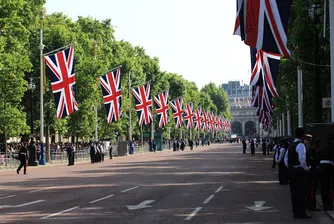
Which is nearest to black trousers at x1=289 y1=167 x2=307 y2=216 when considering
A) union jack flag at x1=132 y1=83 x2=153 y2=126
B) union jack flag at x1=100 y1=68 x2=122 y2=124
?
union jack flag at x1=100 y1=68 x2=122 y2=124

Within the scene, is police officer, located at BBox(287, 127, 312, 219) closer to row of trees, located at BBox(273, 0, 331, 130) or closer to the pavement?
the pavement

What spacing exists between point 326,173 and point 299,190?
161 centimetres

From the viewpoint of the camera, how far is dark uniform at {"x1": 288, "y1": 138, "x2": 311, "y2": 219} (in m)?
15.4

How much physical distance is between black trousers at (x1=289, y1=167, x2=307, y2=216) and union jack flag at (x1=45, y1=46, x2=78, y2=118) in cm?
3104

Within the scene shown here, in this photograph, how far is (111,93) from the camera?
55.8 m

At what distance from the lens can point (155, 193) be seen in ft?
75.2

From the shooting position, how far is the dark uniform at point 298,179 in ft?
50.6

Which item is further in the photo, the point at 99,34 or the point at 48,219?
the point at 99,34

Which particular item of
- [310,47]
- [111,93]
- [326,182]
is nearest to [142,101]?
[111,93]

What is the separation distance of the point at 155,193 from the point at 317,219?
8.39 m

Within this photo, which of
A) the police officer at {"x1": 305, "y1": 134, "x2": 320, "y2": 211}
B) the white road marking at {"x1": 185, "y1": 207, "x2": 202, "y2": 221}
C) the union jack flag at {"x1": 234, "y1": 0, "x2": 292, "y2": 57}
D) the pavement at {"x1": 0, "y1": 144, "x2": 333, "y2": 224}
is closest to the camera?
the pavement at {"x1": 0, "y1": 144, "x2": 333, "y2": 224}

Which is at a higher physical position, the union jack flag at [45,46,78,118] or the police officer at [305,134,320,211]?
the union jack flag at [45,46,78,118]

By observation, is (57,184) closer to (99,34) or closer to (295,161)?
(295,161)

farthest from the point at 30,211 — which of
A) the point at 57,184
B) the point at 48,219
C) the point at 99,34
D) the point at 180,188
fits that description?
the point at 99,34
